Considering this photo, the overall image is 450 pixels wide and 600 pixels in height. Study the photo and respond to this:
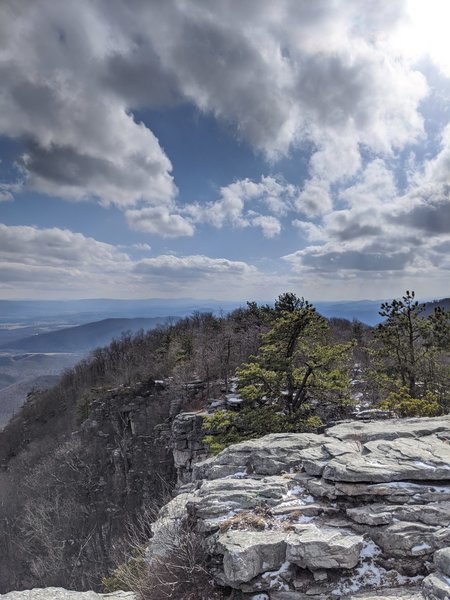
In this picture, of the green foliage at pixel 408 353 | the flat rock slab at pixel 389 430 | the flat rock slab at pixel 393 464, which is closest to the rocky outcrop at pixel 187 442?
the green foliage at pixel 408 353

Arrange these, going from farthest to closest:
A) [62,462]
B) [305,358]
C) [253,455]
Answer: [62,462] → [305,358] → [253,455]

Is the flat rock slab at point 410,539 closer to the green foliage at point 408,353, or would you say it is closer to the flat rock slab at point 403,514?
the flat rock slab at point 403,514

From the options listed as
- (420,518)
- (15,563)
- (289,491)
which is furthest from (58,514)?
(420,518)

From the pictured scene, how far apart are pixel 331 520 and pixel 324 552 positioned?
131cm

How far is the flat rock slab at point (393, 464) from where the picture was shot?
8.77 meters

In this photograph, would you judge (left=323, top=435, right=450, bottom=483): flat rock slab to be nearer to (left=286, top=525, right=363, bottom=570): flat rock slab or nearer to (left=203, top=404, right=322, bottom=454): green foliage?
(left=286, top=525, right=363, bottom=570): flat rock slab

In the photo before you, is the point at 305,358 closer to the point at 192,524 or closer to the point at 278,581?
the point at 192,524

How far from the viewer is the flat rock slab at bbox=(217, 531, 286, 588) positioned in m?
7.19

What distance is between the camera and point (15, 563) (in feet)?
118

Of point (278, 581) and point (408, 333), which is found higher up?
point (408, 333)

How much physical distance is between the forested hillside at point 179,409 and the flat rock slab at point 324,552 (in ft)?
31.3

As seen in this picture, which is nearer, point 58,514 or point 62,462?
point 58,514

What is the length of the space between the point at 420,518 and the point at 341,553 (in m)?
2.19

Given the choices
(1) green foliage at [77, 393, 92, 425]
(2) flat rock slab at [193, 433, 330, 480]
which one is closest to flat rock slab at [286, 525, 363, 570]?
(2) flat rock slab at [193, 433, 330, 480]
